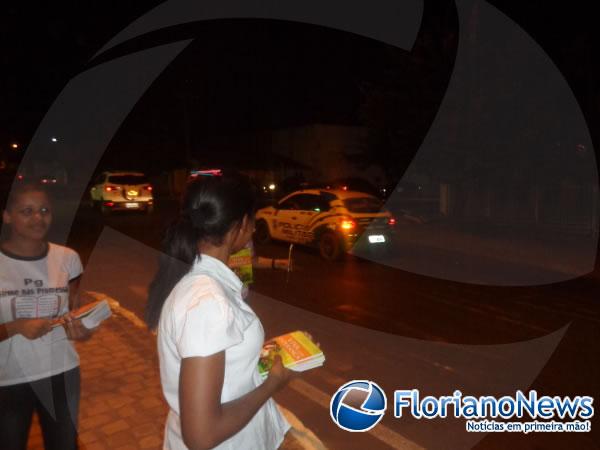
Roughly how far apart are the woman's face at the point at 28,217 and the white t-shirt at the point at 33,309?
0.12 meters

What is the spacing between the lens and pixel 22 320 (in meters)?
2.44

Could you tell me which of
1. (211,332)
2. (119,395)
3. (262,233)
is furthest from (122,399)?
(262,233)

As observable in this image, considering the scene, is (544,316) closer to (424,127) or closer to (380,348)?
(380,348)

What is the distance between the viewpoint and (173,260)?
170 centimetres

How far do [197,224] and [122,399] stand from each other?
3.05 metres

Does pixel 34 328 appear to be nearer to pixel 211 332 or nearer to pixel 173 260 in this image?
pixel 173 260

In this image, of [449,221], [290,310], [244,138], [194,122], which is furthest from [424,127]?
[194,122]

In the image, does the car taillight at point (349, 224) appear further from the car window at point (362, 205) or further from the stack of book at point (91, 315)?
the stack of book at point (91, 315)

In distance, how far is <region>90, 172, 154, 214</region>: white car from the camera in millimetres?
20828

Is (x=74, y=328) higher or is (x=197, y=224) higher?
(x=197, y=224)

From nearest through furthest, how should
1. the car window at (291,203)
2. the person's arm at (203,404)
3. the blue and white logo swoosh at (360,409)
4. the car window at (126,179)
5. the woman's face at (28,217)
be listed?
1. the person's arm at (203,404)
2. the woman's face at (28,217)
3. the blue and white logo swoosh at (360,409)
4. the car window at (291,203)
5. the car window at (126,179)

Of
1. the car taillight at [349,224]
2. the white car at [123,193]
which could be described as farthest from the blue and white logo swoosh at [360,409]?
the white car at [123,193]

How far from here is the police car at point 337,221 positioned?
1079 cm

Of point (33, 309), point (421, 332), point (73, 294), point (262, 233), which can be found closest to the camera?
point (33, 309)
